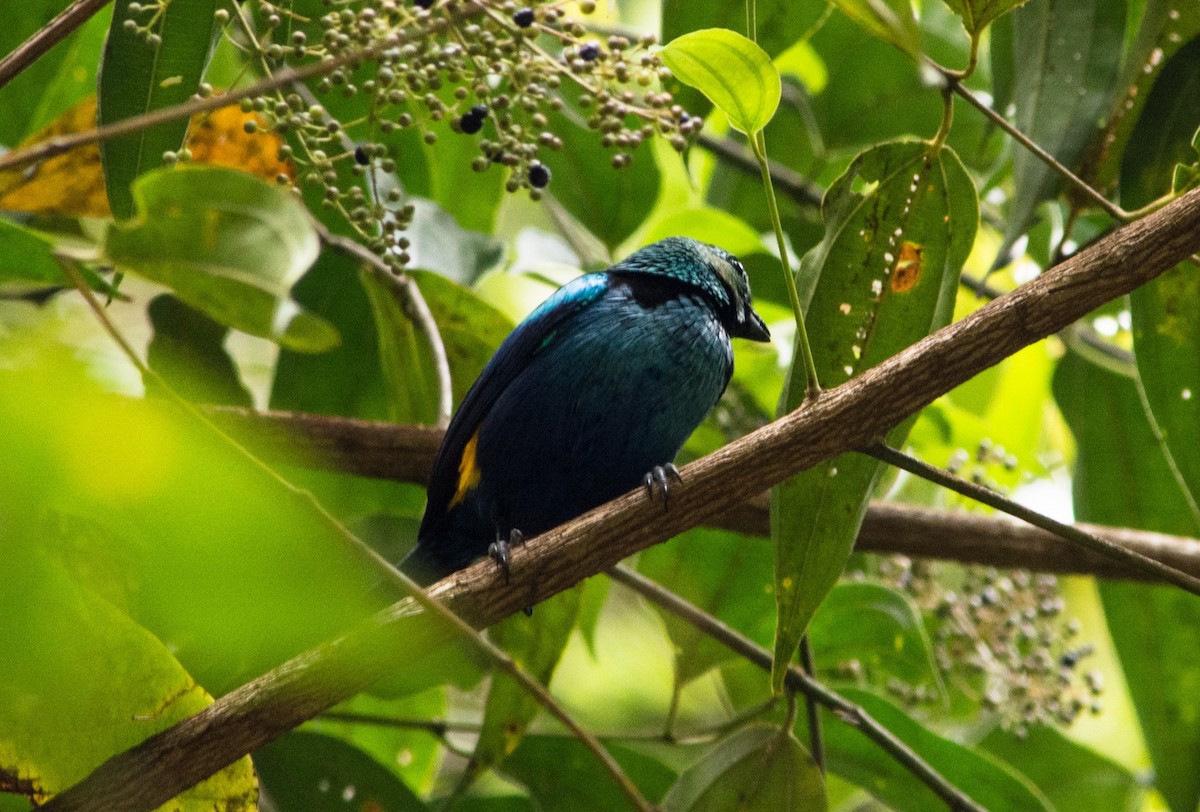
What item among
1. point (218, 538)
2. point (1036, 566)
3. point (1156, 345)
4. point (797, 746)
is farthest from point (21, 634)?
point (1036, 566)

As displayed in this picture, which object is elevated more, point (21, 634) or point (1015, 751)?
point (21, 634)

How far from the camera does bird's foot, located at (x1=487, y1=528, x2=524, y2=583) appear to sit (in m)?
2.08

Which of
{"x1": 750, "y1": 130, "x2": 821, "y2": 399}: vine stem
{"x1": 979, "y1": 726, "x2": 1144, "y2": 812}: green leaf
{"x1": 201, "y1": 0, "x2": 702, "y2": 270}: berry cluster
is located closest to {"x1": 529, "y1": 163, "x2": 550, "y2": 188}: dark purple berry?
{"x1": 201, "y1": 0, "x2": 702, "y2": 270}: berry cluster

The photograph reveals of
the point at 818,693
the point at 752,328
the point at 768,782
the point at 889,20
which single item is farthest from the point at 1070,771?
the point at 889,20

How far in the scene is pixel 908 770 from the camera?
9.73ft

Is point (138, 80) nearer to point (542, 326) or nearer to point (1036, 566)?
point (542, 326)

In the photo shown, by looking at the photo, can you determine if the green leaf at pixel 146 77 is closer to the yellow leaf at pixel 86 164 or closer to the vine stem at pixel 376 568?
the yellow leaf at pixel 86 164

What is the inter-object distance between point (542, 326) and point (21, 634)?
80.7 inches

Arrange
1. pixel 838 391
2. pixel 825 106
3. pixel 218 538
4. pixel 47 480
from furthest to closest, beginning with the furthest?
pixel 825 106
pixel 838 391
pixel 218 538
pixel 47 480

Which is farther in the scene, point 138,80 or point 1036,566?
point 1036,566

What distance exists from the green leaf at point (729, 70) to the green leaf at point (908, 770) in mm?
1699

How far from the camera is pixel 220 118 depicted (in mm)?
3045

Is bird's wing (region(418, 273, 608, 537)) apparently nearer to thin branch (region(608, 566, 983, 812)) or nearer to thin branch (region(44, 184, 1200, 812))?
thin branch (region(608, 566, 983, 812))

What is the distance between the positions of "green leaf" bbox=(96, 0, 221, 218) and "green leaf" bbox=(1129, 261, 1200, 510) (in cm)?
202
